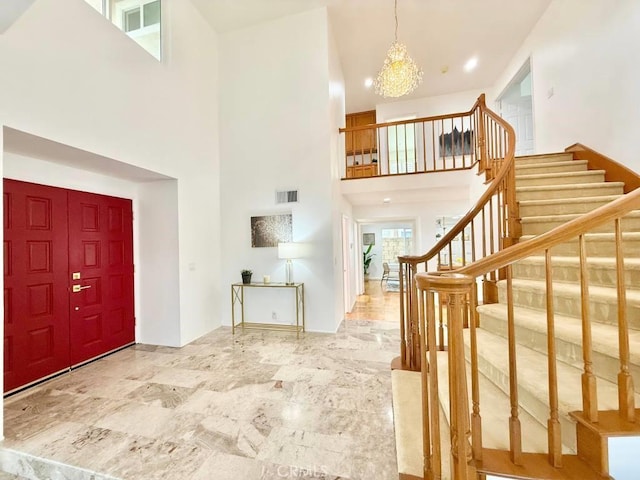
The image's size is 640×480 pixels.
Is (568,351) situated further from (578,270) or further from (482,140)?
(482,140)

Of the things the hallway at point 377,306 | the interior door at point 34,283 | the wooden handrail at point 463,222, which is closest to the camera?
the wooden handrail at point 463,222

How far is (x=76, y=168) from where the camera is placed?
323cm

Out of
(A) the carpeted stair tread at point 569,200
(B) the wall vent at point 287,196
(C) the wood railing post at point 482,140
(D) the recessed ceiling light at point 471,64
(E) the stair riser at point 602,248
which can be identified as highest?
(D) the recessed ceiling light at point 471,64

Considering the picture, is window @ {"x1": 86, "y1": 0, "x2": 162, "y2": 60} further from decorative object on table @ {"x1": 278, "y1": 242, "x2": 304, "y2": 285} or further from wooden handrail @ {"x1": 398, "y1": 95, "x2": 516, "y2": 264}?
wooden handrail @ {"x1": 398, "y1": 95, "x2": 516, "y2": 264}

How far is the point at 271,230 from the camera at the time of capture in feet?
14.8

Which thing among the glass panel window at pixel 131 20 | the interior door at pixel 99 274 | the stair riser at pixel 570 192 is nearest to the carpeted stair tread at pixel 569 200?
the stair riser at pixel 570 192

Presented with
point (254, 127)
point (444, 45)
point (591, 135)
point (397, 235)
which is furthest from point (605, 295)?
point (397, 235)

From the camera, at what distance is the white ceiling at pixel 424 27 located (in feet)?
14.6

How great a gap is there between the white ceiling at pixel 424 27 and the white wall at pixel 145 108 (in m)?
1.03

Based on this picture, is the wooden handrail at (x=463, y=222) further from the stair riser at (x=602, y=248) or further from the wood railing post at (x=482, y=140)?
the wood railing post at (x=482, y=140)

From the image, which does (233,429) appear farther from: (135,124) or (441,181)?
(441,181)

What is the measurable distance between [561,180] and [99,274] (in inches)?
231

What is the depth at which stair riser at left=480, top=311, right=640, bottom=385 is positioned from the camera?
1.43 metres

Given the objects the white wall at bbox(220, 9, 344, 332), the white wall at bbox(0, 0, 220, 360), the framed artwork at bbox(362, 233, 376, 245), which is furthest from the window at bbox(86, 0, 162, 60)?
the framed artwork at bbox(362, 233, 376, 245)
